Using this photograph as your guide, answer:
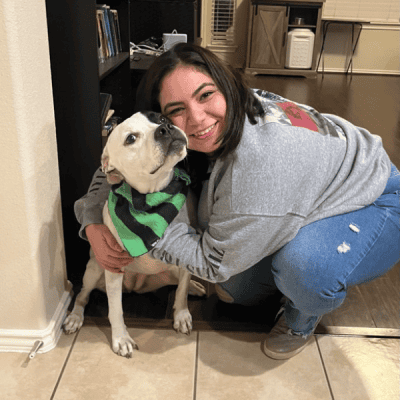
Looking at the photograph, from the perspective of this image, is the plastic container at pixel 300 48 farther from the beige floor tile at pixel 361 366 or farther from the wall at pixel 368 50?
the beige floor tile at pixel 361 366

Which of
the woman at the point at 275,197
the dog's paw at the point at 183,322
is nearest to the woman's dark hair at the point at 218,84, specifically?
the woman at the point at 275,197

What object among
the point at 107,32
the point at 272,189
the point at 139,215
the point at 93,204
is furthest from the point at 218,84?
the point at 107,32

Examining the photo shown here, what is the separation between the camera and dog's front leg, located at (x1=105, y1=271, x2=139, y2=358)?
1.44 metres

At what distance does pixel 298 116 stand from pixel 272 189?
0.93 feet

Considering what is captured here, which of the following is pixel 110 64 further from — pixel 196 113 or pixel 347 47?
pixel 347 47

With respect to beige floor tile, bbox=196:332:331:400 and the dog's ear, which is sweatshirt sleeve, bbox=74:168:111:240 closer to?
the dog's ear

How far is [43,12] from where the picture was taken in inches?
49.5

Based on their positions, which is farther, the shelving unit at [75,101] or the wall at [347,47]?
the wall at [347,47]

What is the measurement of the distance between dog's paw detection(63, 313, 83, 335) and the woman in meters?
0.32

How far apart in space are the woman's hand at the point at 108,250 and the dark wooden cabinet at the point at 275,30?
5484 millimetres

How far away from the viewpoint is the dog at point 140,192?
3.89 feet

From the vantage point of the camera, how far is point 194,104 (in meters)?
1.23

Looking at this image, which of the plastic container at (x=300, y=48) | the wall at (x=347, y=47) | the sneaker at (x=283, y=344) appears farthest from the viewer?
the wall at (x=347, y=47)

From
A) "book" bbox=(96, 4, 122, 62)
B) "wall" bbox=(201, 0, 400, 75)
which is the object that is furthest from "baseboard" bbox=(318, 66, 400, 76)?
"book" bbox=(96, 4, 122, 62)
